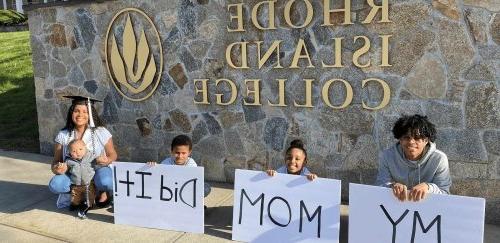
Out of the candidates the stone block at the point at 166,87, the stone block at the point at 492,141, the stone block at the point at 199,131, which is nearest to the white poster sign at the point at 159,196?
the stone block at the point at 199,131

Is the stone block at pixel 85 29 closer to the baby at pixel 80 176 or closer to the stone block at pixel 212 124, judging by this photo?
the stone block at pixel 212 124

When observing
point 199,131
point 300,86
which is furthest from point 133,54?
point 300,86

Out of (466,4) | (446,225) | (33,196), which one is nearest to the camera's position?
(446,225)

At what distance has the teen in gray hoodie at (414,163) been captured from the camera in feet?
10.3

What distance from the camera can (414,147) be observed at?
3.20m

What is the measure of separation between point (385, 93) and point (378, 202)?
1.37 m

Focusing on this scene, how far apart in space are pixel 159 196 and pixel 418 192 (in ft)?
6.83

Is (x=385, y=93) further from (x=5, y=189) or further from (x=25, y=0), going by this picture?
(x=25, y=0)

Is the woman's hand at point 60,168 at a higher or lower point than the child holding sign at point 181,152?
lower

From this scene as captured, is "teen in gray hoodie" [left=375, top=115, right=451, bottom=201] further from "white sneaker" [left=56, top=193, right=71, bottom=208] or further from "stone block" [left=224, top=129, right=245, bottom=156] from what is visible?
"white sneaker" [left=56, top=193, right=71, bottom=208]

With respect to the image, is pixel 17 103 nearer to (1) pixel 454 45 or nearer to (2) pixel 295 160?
(2) pixel 295 160

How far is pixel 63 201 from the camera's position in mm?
4516

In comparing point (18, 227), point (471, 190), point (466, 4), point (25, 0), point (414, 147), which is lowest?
point (18, 227)

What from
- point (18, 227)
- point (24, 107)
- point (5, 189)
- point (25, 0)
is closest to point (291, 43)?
point (18, 227)
